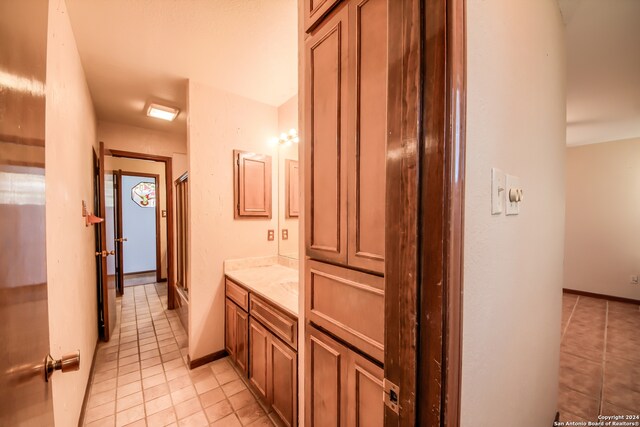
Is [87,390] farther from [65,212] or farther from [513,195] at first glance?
[513,195]

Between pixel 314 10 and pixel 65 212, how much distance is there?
1690 mm

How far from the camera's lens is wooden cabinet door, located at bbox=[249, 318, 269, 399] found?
5.45 feet

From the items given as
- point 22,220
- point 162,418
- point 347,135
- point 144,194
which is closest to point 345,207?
point 347,135

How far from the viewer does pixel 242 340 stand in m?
2.01

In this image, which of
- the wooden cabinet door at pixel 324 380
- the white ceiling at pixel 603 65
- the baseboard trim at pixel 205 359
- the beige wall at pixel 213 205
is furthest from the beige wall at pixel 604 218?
the baseboard trim at pixel 205 359

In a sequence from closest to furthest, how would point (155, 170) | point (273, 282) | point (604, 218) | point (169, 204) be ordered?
1. point (273, 282)
2. point (169, 204)
3. point (604, 218)
4. point (155, 170)

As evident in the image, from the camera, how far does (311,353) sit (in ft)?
3.59

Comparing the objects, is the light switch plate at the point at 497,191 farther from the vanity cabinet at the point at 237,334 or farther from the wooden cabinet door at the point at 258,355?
the vanity cabinet at the point at 237,334

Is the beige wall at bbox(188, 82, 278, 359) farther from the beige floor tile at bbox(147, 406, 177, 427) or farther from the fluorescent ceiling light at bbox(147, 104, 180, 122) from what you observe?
the fluorescent ceiling light at bbox(147, 104, 180, 122)

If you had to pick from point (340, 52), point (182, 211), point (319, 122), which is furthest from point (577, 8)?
point (182, 211)

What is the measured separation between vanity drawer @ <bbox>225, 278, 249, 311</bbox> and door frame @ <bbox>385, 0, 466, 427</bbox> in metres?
1.55

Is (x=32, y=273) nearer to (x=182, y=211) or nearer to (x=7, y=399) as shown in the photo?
(x=7, y=399)

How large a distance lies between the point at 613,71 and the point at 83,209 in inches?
176

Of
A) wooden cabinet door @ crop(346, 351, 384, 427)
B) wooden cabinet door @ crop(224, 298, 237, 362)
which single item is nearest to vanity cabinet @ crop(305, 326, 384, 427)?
wooden cabinet door @ crop(346, 351, 384, 427)
